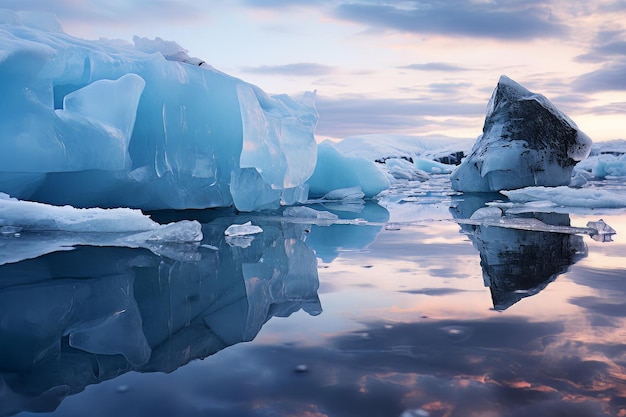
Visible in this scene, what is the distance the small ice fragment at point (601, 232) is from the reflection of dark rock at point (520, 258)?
18cm

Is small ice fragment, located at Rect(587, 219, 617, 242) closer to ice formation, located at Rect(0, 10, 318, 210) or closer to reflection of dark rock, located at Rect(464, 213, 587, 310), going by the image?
reflection of dark rock, located at Rect(464, 213, 587, 310)

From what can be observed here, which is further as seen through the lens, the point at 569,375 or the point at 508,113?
the point at 508,113

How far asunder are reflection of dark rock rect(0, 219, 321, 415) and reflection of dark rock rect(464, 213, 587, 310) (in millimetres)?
1041

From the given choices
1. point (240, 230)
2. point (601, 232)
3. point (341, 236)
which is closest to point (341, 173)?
point (341, 236)

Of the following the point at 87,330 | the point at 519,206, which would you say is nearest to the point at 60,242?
the point at 87,330

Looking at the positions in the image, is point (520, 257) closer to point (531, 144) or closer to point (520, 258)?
point (520, 258)

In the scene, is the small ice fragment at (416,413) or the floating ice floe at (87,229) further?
the floating ice floe at (87,229)

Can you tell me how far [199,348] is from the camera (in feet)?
7.28

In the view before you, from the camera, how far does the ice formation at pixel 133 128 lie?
550 cm

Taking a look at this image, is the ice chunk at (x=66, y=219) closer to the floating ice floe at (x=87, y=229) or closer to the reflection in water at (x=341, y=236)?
the floating ice floe at (x=87, y=229)

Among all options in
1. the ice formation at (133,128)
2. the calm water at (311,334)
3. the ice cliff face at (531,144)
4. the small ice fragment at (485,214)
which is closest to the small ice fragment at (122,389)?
the calm water at (311,334)

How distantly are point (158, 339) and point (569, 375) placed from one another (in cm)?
149

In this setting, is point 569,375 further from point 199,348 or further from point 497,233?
point 497,233

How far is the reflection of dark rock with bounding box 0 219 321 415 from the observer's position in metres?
1.98
